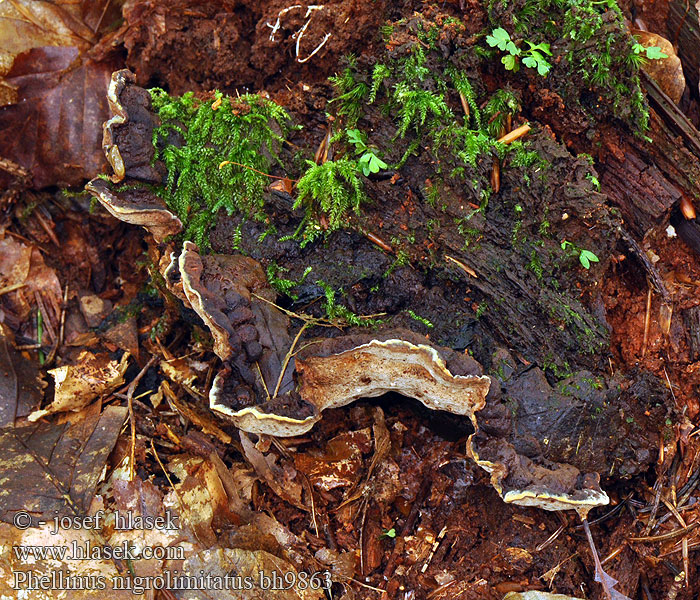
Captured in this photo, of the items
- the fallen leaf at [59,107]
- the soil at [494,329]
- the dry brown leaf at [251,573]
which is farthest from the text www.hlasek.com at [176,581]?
the fallen leaf at [59,107]

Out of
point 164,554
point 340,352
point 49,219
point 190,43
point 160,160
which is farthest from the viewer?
point 49,219

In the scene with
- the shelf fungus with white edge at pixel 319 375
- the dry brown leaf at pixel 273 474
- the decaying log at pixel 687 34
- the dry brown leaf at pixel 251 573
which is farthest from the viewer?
the decaying log at pixel 687 34

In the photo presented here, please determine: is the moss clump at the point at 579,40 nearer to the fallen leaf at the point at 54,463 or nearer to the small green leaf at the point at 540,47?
the small green leaf at the point at 540,47

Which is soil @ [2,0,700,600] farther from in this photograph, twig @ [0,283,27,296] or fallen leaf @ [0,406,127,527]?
twig @ [0,283,27,296]

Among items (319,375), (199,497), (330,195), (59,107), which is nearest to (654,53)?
(330,195)

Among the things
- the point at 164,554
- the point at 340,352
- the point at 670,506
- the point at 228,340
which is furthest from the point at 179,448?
the point at 670,506

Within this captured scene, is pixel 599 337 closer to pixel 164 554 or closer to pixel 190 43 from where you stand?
pixel 164 554
